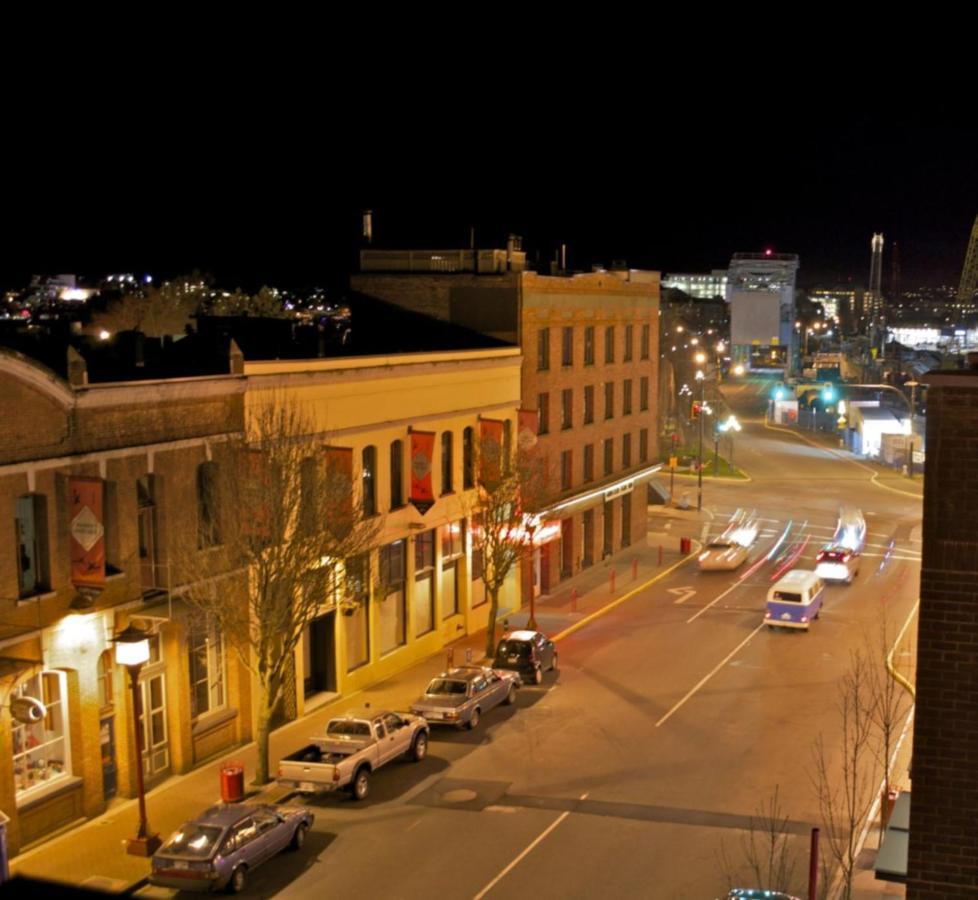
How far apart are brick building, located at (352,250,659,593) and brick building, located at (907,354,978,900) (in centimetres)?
3218

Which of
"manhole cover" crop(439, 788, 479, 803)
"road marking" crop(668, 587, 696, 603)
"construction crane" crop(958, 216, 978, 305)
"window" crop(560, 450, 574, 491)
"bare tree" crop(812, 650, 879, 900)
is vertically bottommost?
"road marking" crop(668, 587, 696, 603)

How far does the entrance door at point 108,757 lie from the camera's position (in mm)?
25359

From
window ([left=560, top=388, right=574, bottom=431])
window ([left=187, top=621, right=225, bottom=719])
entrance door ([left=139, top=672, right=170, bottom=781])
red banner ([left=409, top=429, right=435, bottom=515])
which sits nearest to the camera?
entrance door ([left=139, top=672, right=170, bottom=781])

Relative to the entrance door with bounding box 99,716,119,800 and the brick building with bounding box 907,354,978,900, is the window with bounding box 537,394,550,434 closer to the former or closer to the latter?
→ the entrance door with bounding box 99,716,119,800

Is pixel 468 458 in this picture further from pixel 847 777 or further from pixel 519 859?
pixel 847 777

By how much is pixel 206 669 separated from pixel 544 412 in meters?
22.1

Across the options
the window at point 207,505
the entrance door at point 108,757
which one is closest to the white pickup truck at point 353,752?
the entrance door at point 108,757

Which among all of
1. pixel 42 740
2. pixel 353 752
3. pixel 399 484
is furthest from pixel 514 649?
pixel 42 740

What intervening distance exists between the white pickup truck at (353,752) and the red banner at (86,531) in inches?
224

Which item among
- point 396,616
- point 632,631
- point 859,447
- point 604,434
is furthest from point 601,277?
point 859,447

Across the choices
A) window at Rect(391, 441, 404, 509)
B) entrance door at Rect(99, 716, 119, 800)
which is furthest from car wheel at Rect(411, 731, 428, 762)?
window at Rect(391, 441, 404, 509)

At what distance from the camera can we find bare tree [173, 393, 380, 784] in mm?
26016

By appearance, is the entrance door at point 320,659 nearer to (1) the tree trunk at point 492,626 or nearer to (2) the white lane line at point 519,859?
(1) the tree trunk at point 492,626

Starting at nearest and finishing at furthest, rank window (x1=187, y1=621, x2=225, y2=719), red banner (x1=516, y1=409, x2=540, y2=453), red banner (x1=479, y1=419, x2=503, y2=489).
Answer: window (x1=187, y1=621, x2=225, y2=719) → red banner (x1=479, y1=419, x2=503, y2=489) → red banner (x1=516, y1=409, x2=540, y2=453)
